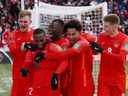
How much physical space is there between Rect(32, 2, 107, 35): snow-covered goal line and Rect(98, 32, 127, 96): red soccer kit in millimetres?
10420

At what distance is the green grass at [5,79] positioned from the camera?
45.2 ft

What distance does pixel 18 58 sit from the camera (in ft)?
31.6

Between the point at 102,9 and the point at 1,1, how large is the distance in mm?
5888

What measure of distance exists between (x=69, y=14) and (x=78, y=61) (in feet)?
39.7

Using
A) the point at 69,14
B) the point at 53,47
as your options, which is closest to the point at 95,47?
the point at 53,47

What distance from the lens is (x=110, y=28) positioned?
352 inches

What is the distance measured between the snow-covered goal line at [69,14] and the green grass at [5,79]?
2.34 m

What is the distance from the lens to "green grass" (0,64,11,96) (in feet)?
45.2

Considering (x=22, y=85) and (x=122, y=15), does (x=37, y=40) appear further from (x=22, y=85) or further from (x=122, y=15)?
(x=122, y=15)

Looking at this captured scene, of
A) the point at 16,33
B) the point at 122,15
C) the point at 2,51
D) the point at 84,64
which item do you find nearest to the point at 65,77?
the point at 84,64

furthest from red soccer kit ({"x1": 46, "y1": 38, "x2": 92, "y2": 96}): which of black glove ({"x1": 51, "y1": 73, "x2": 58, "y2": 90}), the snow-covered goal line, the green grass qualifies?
the snow-covered goal line

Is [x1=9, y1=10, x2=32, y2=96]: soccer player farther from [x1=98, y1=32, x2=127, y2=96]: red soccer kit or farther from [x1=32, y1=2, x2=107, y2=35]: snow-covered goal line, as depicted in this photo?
[x1=32, y1=2, x2=107, y2=35]: snow-covered goal line

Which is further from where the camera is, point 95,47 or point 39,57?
point 95,47

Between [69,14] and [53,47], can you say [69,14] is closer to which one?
[69,14]
